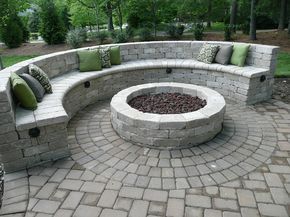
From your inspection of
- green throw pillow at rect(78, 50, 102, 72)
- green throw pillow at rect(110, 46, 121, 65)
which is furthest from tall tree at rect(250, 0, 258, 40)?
green throw pillow at rect(78, 50, 102, 72)

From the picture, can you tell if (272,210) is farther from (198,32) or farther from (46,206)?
(198,32)

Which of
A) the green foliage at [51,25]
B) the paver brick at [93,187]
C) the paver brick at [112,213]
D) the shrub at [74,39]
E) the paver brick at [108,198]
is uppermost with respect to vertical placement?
the green foliage at [51,25]

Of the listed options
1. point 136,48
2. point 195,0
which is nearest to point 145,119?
point 136,48

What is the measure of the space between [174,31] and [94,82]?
25.6ft

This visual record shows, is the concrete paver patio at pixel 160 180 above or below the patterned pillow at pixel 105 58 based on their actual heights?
below

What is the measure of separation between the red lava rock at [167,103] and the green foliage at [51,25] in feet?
26.9

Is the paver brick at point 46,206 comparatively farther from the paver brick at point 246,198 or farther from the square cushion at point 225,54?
the square cushion at point 225,54

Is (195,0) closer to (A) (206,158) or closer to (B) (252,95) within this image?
(B) (252,95)

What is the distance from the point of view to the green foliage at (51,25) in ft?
36.3

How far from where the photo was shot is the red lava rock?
4.22 metres

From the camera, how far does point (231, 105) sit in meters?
5.41

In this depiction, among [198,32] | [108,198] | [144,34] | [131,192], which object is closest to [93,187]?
[108,198]

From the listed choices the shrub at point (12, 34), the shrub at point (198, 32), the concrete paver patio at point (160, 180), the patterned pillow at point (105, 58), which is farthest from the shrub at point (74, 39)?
the concrete paver patio at point (160, 180)

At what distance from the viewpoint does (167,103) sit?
448 centimetres
